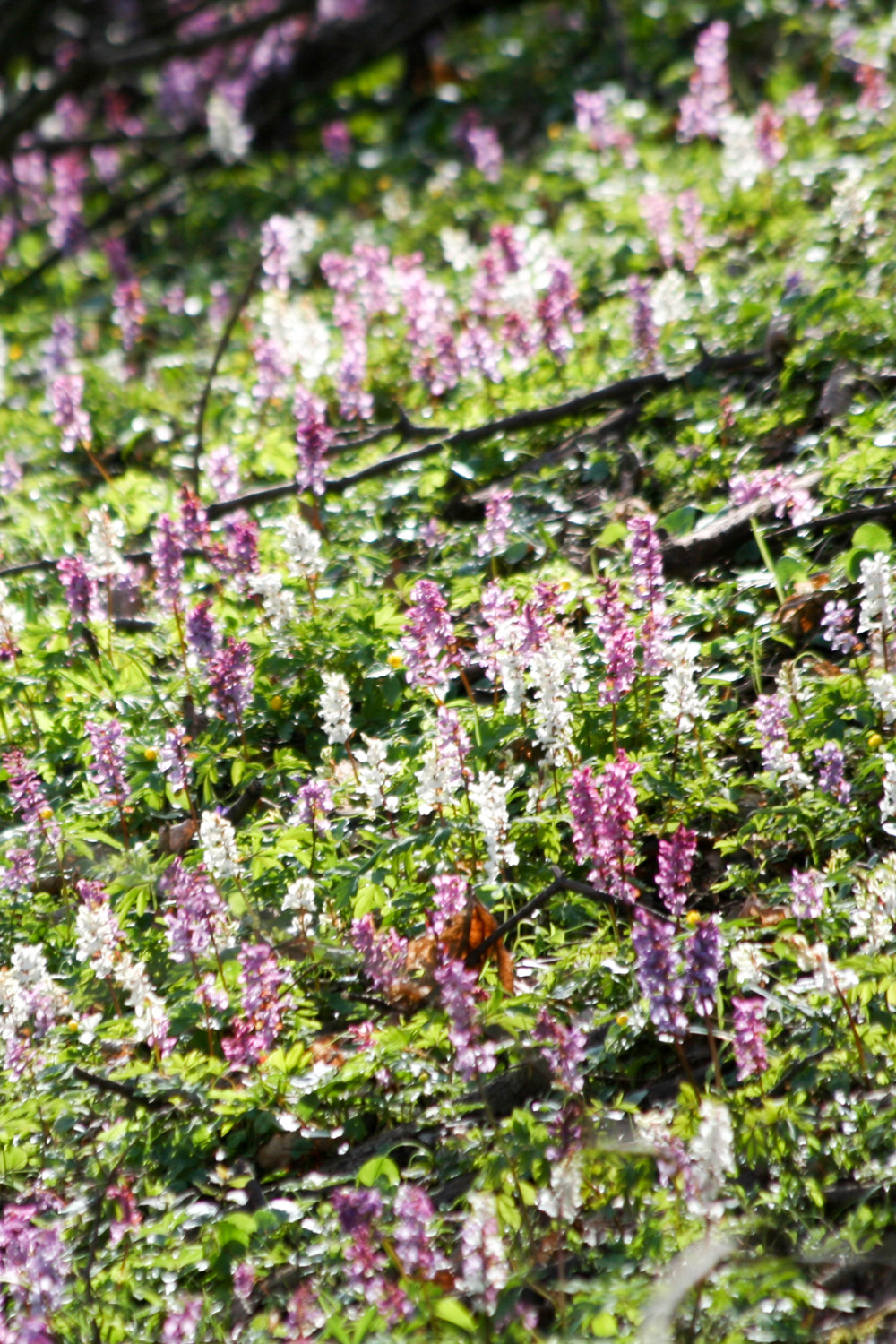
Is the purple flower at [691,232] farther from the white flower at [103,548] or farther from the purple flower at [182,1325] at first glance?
the purple flower at [182,1325]

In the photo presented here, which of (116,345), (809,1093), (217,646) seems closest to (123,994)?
(217,646)

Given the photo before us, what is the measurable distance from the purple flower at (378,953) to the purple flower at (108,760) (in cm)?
96

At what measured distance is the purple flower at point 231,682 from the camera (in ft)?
11.3

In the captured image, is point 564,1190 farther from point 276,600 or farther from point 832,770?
point 276,600

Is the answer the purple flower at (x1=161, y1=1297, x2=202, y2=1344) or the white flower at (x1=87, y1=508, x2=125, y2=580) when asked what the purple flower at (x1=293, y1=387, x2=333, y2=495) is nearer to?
the white flower at (x1=87, y1=508, x2=125, y2=580)

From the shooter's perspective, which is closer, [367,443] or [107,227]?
[367,443]

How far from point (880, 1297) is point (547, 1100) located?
29.8 inches

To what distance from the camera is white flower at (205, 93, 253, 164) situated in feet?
29.6

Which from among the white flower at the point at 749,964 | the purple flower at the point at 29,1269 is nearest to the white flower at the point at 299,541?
the white flower at the point at 749,964

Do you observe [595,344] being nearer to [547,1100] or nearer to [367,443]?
[367,443]

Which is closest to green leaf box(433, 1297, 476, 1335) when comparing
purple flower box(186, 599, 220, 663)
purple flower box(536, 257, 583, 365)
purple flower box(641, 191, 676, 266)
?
purple flower box(186, 599, 220, 663)

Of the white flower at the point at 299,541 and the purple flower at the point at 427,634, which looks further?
the white flower at the point at 299,541

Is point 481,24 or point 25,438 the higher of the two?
point 481,24

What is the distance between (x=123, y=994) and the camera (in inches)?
129
